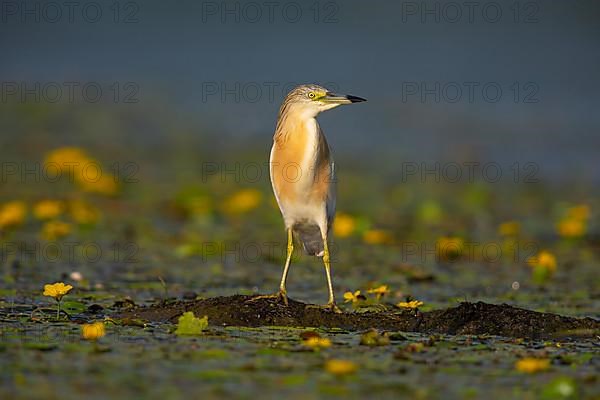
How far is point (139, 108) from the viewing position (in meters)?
20.0

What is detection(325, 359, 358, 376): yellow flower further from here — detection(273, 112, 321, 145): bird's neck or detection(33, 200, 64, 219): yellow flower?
detection(33, 200, 64, 219): yellow flower

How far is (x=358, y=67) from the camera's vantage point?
22.9m

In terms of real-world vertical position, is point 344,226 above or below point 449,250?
above

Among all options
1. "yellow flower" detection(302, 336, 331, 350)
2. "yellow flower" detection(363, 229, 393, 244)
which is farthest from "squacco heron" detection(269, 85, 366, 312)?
"yellow flower" detection(363, 229, 393, 244)

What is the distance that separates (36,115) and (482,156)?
7.39 m

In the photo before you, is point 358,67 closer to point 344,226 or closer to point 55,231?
point 344,226

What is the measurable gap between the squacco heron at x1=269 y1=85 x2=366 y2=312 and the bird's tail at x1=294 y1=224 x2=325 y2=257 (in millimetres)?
90

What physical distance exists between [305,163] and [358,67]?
15.1m

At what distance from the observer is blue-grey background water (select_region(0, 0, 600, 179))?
18.4 m

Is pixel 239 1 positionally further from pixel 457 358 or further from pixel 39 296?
pixel 457 358

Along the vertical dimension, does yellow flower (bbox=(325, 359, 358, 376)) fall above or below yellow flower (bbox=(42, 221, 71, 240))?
below

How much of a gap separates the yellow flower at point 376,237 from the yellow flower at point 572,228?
1872mm

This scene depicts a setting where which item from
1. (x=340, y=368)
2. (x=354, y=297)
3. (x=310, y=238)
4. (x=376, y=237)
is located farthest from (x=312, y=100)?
(x=376, y=237)

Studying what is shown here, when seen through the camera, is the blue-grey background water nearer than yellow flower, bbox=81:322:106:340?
No
